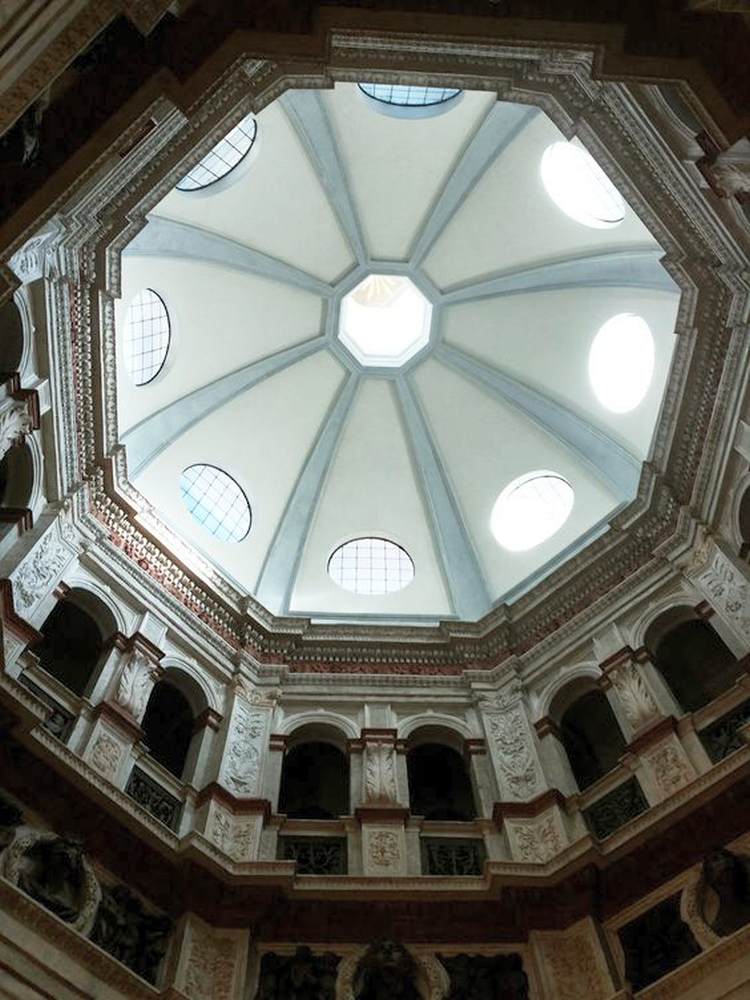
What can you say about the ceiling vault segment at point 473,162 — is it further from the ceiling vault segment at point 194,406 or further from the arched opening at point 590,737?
the arched opening at point 590,737

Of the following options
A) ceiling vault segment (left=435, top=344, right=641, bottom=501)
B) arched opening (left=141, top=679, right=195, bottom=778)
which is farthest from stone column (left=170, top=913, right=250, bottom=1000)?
ceiling vault segment (left=435, top=344, right=641, bottom=501)

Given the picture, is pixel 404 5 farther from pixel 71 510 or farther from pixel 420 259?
pixel 420 259

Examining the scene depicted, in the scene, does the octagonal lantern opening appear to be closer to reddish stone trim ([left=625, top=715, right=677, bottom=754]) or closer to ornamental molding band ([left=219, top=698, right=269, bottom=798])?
ornamental molding band ([left=219, top=698, right=269, bottom=798])

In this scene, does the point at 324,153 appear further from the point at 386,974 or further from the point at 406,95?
the point at 386,974

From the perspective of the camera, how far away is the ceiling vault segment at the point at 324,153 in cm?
2031

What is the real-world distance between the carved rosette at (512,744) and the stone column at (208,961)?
4.68 m

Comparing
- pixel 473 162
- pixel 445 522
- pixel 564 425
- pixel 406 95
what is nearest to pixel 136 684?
pixel 445 522

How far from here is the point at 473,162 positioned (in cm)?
2166

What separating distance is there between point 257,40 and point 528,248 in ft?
50.2

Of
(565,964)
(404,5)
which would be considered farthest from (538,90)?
(565,964)

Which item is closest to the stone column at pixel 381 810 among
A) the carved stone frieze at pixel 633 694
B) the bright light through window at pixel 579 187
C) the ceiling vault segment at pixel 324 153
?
the carved stone frieze at pixel 633 694

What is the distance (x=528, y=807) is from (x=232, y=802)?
4.39 meters

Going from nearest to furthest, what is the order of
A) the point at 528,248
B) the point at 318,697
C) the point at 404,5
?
the point at 404,5, the point at 318,697, the point at 528,248

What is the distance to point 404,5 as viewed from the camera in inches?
311
